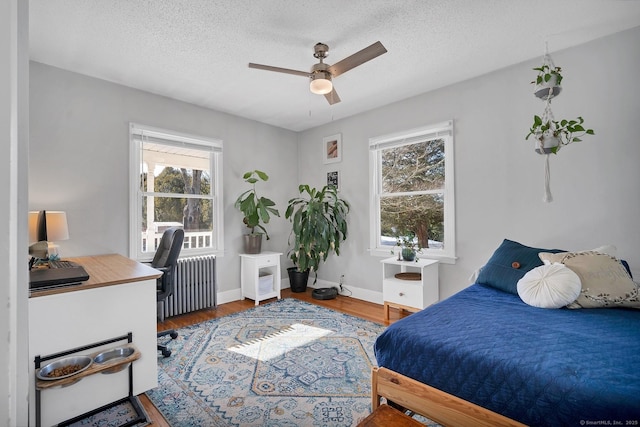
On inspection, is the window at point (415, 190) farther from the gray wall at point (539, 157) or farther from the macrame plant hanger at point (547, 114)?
the macrame plant hanger at point (547, 114)

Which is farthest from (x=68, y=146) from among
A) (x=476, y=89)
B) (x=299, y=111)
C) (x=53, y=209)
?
(x=476, y=89)

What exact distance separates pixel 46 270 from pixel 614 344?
2933mm

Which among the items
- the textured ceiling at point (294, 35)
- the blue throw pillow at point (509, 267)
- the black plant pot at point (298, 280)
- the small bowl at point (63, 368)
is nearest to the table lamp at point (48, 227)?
the small bowl at point (63, 368)

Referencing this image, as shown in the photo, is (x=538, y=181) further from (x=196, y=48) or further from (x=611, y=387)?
(x=196, y=48)

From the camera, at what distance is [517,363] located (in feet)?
3.87

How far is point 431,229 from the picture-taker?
3.46m

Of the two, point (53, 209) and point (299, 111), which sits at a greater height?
point (299, 111)

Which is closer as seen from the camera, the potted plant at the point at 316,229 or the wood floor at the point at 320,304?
the wood floor at the point at 320,304

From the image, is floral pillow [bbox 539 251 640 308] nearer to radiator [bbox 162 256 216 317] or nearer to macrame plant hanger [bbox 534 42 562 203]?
macrame plant hanger [bbox 534 42 562 203]

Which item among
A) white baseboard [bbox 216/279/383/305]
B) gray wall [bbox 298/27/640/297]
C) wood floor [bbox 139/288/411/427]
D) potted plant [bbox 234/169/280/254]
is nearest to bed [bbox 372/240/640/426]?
gray wall [bbox 298/27/640/297]

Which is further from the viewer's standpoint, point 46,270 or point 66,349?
point 46,270

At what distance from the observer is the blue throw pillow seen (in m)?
2.15

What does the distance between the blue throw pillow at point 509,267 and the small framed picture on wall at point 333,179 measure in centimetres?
234

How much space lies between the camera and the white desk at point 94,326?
1533 millimetres
